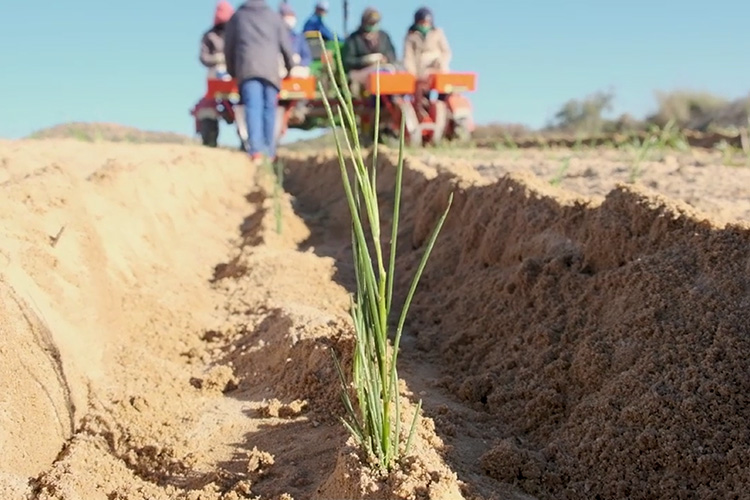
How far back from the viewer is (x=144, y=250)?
402 cm

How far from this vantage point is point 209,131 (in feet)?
36.0

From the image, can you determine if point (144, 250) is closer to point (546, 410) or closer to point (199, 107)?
point (546, 410)

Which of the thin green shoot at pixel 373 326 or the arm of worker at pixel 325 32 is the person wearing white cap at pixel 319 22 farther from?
the thin green shoot at pixel 373 326

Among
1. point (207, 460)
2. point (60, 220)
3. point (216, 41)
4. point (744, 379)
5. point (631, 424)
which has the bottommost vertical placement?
point (207, 460)

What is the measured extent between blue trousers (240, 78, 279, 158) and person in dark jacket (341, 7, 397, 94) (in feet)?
6.54

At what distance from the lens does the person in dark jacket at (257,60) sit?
336 inches

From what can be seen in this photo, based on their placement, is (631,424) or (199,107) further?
(199,107)

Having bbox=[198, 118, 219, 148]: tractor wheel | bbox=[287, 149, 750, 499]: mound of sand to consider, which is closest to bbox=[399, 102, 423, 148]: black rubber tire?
bbox=[198, 118, 219, 148]: tractor wheel

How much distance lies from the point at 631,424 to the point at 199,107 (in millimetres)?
9899

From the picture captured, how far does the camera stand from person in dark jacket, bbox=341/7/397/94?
10.8m

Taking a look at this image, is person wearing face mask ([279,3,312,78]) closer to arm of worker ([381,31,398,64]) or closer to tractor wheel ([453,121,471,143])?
arm of worker ([381,31,398,64])

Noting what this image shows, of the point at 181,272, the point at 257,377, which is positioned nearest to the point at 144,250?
the point at 181,272

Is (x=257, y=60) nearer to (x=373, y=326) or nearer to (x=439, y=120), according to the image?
(x=439, y=120)

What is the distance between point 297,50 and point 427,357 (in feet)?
27.9
